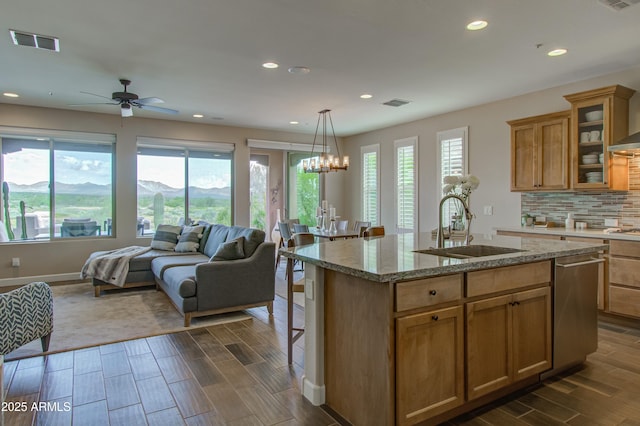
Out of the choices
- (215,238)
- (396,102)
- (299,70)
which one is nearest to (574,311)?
(299,70)

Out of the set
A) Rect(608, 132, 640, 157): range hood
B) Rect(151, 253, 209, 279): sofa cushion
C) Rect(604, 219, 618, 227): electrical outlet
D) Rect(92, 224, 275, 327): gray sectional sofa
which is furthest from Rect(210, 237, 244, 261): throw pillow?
Rect(604, 219, 618, 227): electrical outlet

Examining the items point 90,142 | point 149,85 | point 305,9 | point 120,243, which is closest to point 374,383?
point 305,9

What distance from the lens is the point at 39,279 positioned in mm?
6184

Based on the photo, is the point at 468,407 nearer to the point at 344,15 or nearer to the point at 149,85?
the point at 344,15

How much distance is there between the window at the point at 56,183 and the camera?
616cm

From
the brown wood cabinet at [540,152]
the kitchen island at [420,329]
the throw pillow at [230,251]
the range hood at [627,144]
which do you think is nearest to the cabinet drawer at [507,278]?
the kitchen island at [420,329]

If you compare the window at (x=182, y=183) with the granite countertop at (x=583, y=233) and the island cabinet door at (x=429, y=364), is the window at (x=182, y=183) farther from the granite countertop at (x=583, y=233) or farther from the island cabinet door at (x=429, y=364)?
the island cabinet door at (x=429, y=364)

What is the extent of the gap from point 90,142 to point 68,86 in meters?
1.81

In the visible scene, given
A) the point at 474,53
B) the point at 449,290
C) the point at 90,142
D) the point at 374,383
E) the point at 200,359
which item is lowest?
the point at 200,359

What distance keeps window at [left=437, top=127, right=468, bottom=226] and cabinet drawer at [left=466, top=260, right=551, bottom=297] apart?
3.58m

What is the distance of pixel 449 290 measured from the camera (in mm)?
2209

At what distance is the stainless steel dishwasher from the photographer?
110 inches

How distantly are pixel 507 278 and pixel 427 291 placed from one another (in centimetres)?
72

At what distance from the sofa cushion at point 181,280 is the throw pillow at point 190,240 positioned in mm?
1200
